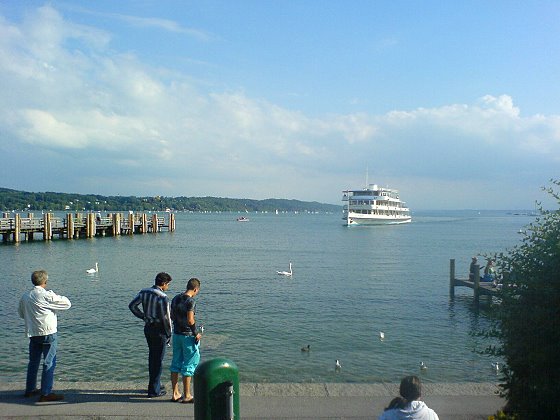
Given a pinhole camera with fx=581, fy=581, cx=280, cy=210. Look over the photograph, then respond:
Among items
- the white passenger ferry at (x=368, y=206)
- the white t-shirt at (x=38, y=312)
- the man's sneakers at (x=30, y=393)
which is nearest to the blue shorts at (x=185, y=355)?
the white t-shirt at (x=38, y=312)

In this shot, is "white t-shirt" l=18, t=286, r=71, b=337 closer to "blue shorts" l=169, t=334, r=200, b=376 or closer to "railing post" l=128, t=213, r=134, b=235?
"blue shorts" l=169, t=334, r=200, b=376

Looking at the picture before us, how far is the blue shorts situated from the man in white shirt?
4.66 ft

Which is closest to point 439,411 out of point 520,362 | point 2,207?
point 520,362

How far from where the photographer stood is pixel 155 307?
7.25 meters

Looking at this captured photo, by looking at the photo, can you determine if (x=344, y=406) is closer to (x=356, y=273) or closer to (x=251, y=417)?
(x=251, y=417)

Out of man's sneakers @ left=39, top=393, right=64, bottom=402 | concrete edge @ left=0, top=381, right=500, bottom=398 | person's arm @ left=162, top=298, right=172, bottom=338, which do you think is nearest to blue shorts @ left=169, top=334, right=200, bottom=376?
person's arm @ left=162, top=298, right=172, bottom=338

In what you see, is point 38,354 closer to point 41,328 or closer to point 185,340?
point 41,328

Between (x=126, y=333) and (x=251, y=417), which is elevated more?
(x=251, y=417)

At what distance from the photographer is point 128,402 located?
705 cm

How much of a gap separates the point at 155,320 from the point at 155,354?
1.58ft

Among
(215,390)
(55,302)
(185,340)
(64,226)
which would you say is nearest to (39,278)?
(55,302)

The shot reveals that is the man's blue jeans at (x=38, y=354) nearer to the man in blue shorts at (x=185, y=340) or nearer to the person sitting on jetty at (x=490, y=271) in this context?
the man in blue shorts at (x=185, y=340)

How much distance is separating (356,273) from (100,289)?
15.1 meters

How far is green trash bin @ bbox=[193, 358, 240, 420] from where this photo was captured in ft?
17.7
